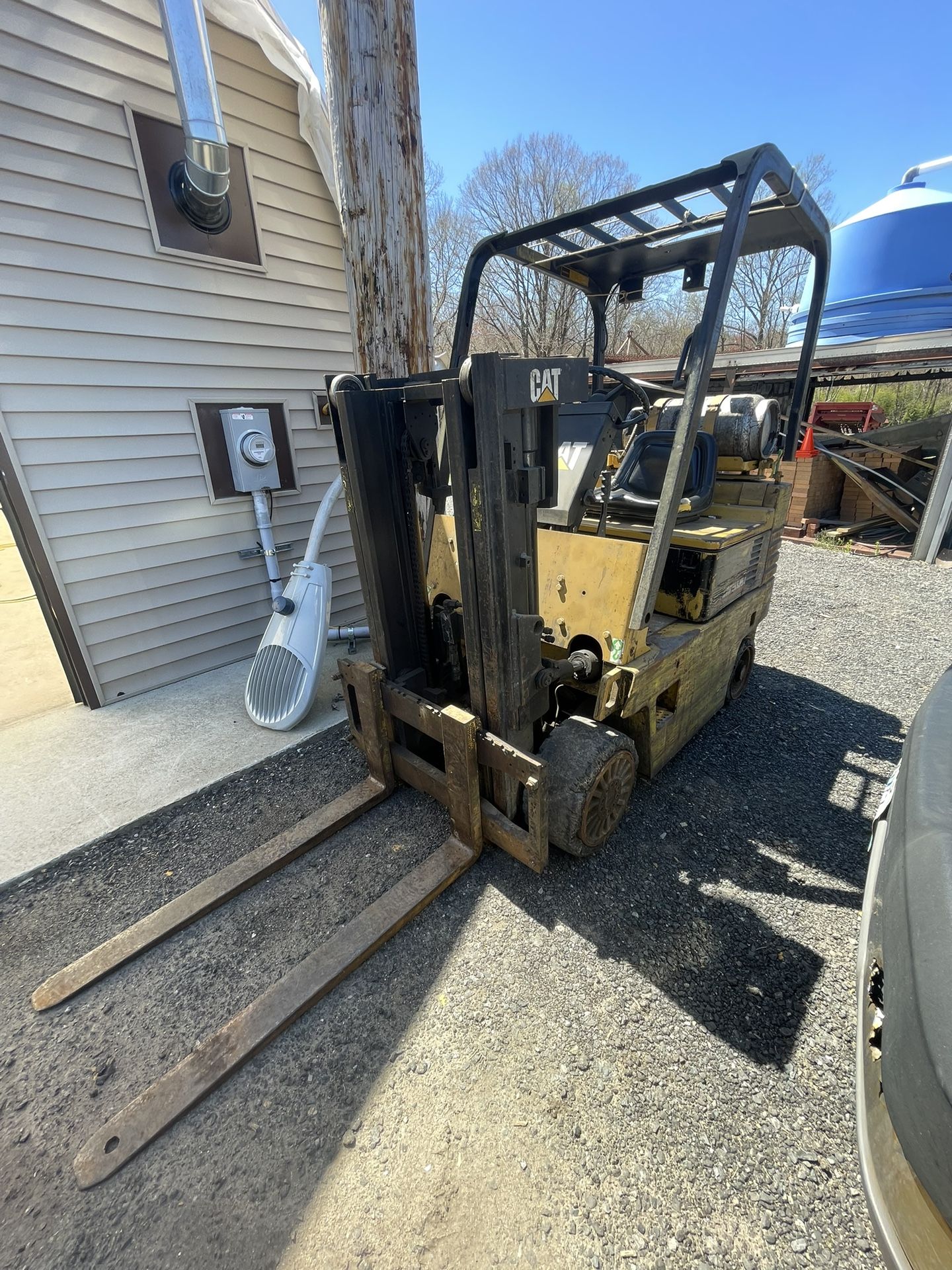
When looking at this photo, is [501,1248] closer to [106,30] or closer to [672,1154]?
[672,1154]

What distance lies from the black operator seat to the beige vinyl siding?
3.01 meters

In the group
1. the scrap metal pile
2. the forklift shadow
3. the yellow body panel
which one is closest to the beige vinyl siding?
the yellow body panel

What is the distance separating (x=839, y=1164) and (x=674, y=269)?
458 cm

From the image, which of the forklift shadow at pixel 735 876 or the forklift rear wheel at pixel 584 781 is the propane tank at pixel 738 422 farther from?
the forklift rear wheel at pixel 584 781

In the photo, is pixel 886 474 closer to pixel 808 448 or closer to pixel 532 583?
pixel 808 448

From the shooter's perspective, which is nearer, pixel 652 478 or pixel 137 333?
pixel 652 478

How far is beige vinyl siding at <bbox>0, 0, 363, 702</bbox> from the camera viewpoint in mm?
3355

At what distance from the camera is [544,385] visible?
212cm

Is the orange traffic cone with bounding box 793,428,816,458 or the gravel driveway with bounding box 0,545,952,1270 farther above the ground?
the orange traffic cone with bounding box 793,428,816,458

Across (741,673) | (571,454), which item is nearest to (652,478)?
(571,454)

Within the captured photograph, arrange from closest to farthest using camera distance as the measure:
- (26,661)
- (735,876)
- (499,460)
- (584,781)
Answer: (499,460) → (584,781) → (735,876) → (26,661)

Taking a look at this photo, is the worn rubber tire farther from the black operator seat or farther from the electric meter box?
the electric meter box

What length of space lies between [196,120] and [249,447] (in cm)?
202

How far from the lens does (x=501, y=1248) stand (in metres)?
1.43
